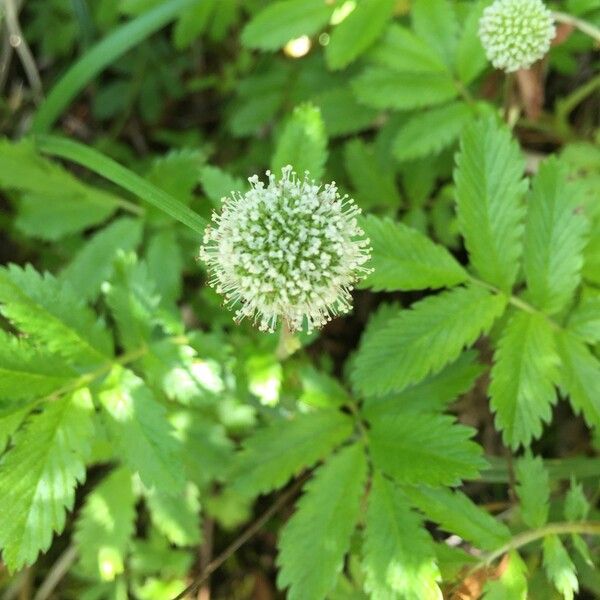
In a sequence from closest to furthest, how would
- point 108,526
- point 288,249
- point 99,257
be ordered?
point 288,249 < point 108,526 < point 99,257

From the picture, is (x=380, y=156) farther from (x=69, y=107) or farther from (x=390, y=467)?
(x=69, y=107)

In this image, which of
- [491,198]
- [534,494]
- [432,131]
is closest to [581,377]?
[534,494]

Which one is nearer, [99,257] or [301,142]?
[301,142]

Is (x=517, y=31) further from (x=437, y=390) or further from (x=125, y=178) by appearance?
(x=125, y=178)

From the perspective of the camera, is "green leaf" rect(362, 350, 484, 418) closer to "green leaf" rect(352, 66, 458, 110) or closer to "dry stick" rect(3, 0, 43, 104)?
"green leaf" rect(352, 66, 458, 110)

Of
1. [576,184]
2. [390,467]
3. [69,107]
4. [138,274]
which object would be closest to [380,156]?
[576,184]
